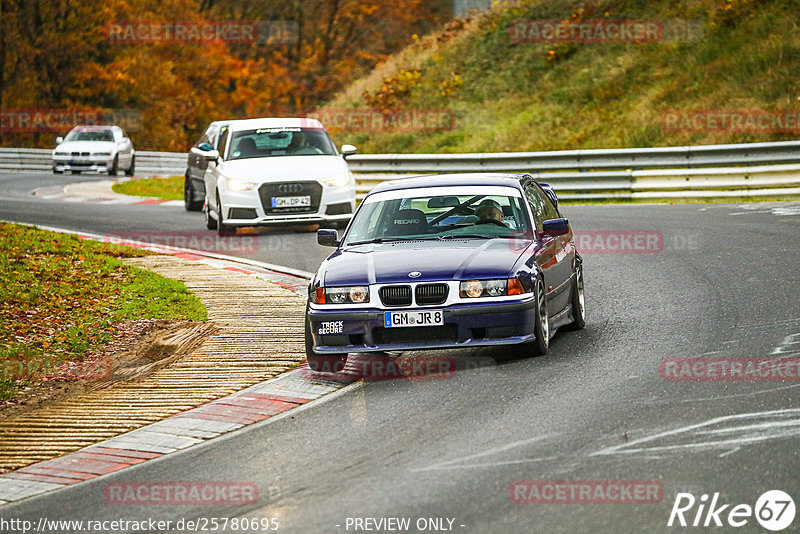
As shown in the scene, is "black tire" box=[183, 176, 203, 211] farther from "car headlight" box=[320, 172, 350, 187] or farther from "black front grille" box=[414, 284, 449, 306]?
"black front grille" box=[414, 284, 449, 306]

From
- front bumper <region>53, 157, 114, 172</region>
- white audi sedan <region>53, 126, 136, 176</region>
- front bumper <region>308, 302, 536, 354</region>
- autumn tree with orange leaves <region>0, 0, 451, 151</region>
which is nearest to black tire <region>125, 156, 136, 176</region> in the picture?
white audi sedan <region>53, 126, 136, 176</region>

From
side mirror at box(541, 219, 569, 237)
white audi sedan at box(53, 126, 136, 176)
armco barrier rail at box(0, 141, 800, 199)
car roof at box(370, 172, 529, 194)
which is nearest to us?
side mirror at box(541, 219, 569, 237)

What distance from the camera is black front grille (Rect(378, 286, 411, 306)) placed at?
907 centimetres

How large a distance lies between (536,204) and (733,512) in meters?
5.62

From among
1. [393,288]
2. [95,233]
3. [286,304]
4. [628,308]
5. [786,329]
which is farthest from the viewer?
[95,233]

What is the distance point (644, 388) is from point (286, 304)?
17.3 feet

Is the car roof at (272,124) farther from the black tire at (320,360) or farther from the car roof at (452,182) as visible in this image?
the black tire at (320,360)

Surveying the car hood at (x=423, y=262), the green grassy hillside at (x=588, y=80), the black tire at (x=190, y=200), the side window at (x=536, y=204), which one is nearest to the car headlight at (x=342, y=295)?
the car hood at (x=423, y=262)

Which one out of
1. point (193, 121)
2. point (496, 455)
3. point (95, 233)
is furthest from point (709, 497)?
point (193, 121)

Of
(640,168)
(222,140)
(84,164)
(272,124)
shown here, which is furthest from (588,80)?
(222,140)

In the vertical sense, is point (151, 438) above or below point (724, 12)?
below

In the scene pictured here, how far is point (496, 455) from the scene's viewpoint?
22.3 ft

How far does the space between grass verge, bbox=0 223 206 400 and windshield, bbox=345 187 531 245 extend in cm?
244

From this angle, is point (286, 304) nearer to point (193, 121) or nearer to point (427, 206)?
point (427, 206)
